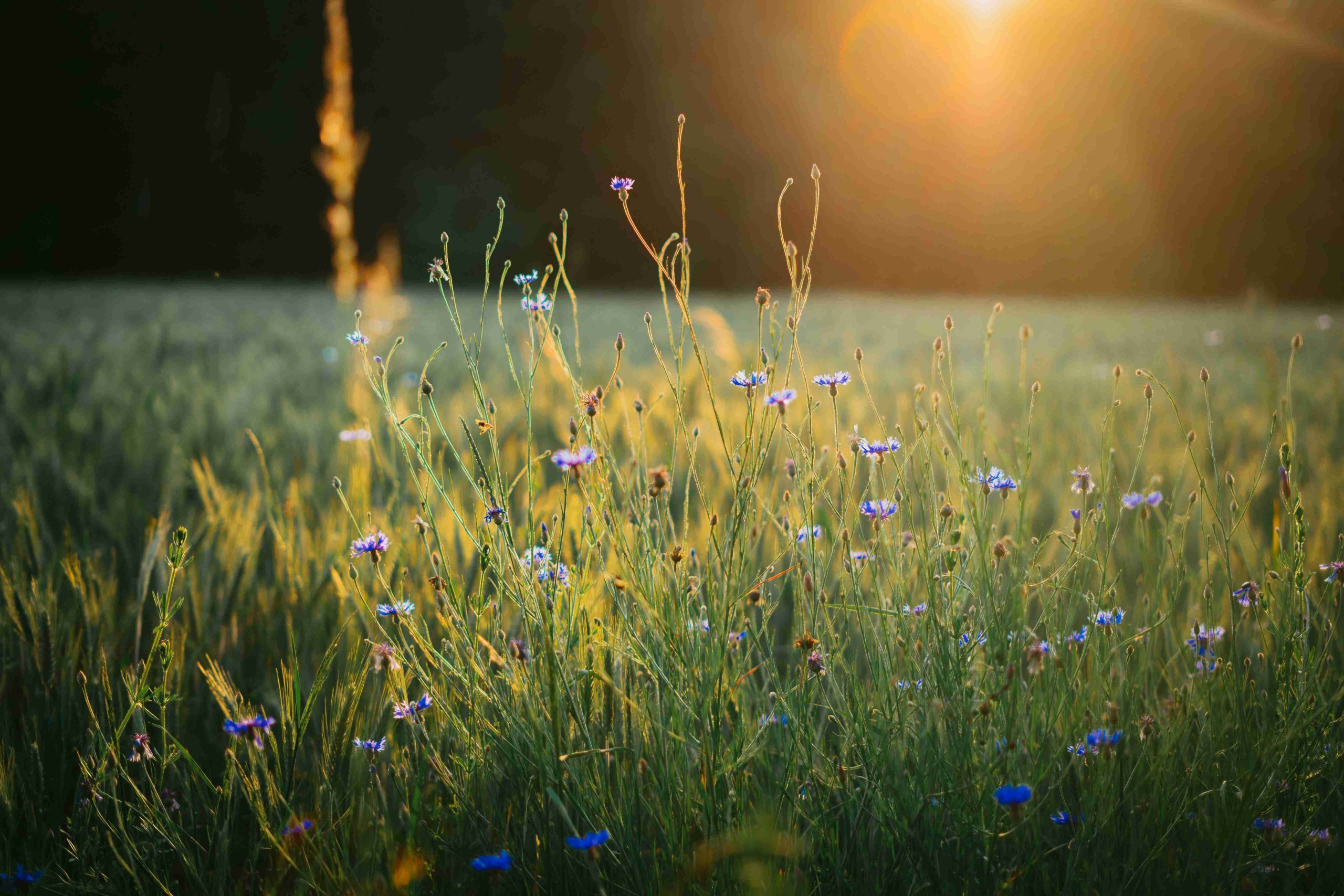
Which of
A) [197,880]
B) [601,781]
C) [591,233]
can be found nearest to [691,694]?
[601,781]

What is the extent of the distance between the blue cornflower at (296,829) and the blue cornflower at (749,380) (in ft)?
1.58

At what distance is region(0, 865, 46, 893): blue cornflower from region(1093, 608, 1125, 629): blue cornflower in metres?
0.89

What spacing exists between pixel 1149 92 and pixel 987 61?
108 inches

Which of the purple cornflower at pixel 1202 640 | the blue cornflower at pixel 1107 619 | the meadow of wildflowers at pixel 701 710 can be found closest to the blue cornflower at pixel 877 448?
the meadow of wildflowers at pixel 701 710

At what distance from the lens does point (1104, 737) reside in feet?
2.31

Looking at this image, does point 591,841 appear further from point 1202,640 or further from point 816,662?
point 1202,640

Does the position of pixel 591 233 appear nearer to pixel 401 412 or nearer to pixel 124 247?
pixel 124 247

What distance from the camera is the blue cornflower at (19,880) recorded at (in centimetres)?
70

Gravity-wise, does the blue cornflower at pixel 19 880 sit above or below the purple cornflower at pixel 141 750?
below

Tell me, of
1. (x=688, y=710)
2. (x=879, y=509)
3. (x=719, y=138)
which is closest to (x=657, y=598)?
(x=688, y=710)

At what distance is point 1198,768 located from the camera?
0.73 meters

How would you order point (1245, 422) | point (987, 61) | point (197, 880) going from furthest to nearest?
point (987, 61) → point (1245, 422) → point (197, 880)

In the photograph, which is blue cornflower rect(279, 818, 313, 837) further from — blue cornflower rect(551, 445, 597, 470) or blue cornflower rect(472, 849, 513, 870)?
blue cornflower rect(551, 445, 597, 470)

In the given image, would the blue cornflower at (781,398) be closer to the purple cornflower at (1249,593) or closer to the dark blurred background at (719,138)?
the purple cornflower at (1249,593)
